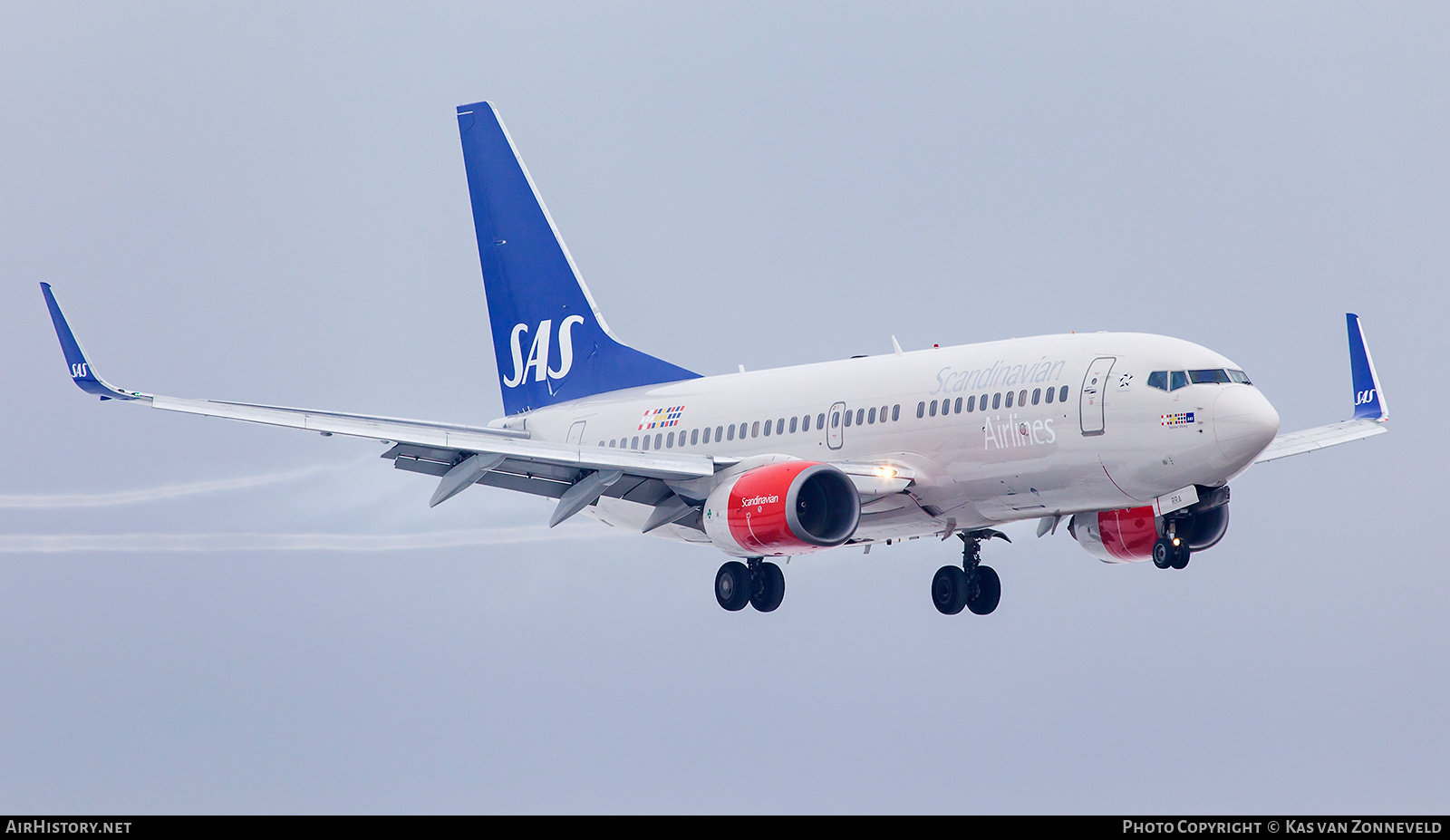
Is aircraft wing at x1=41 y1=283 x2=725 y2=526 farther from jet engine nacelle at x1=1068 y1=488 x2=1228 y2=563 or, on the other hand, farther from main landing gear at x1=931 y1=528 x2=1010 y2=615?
jet engine nacelle at x1=1068 y1=488 x2=1228 y2=563

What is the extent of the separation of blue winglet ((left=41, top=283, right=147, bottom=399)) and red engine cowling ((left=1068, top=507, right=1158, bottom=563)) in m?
21.5

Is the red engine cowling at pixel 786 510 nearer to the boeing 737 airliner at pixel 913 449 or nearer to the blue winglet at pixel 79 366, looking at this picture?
the boeing 737 airliner at pixel 913 449

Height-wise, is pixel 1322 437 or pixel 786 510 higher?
pixel 1322 437

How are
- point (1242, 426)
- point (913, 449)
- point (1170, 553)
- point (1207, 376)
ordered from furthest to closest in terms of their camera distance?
point (913, 449) < point (1170, 553) < point (1207, 376) < point (1242, 426)

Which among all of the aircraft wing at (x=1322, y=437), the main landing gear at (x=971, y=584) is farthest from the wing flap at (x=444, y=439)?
the aircraft wing at (x=1322, y=437)

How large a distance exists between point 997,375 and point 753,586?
317 inches

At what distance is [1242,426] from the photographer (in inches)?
1390

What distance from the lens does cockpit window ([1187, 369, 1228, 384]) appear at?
36.3 m

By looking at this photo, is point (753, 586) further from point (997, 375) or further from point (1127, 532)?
point (1127, 532)

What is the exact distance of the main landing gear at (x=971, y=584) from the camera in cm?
4347

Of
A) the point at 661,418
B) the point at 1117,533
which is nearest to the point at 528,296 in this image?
the point at 661,418

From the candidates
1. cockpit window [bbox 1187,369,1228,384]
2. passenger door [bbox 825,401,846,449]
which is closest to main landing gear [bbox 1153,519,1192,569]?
cockpit window [bbox 1187,369,1228,384]

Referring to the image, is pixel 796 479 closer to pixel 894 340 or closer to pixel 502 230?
pixel 894 340
